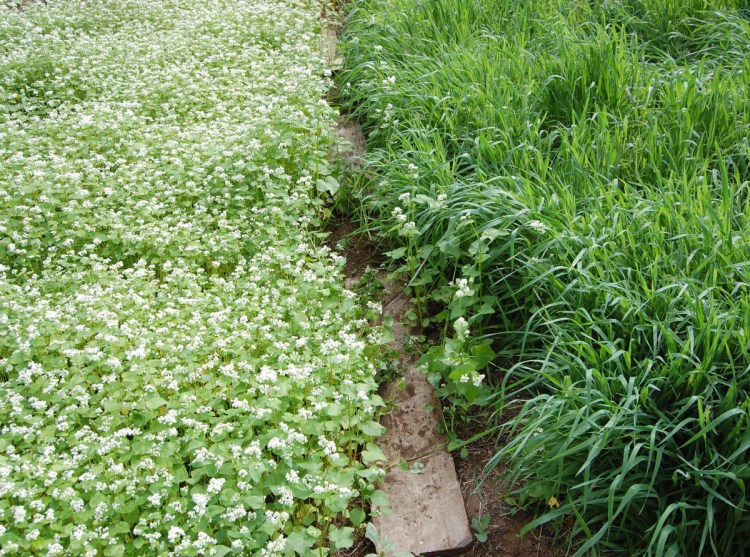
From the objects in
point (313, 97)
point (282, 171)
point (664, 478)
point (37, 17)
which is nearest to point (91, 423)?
point (282, 171)

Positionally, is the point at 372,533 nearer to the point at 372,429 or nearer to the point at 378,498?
the point at 378,498

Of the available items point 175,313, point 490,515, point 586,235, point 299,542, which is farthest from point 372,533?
point 586,235

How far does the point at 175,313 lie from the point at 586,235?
2.11 metres

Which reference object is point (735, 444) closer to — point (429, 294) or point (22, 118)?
point (429, 294)

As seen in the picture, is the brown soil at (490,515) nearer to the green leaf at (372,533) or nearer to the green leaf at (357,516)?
the green leaf at (372,533)

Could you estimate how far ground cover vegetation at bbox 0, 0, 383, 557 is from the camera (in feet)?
8.76

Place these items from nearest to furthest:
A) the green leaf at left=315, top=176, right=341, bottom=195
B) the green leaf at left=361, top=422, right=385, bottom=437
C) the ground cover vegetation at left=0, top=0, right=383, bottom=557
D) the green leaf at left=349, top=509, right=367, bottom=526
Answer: the ground cover vegetation at left=0, top=0, right=383, bottom=557 → the green leaf at left=349, top=509, right=367, bottom=526 → the green leaf at left=361, top=422, right=385, bottom=437 → the green leaf at left=315, top=176, right=341, bottom=195

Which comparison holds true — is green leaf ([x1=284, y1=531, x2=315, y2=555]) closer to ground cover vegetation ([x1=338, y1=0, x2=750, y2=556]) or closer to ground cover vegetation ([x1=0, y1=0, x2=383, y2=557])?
ground cover vegetation ([x1=0, y1=0, x2=383, y2=557])

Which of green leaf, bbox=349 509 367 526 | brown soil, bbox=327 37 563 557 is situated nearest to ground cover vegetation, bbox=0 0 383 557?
green leaf, bbox=349 509 367 526

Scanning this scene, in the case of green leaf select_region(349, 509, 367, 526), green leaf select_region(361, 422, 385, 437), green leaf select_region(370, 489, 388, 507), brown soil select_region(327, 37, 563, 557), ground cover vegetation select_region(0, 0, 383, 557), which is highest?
ground cover vegetation select_region(0, 0, 383, 557)

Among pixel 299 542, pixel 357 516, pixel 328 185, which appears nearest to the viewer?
pixel 299 542

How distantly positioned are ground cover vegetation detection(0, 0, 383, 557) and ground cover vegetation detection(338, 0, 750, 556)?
1.83ft

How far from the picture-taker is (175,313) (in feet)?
11.5

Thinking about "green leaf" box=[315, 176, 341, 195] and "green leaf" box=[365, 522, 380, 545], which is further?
"green leaf" box=[315, 176, 341, 195]
